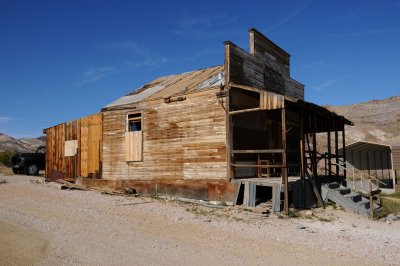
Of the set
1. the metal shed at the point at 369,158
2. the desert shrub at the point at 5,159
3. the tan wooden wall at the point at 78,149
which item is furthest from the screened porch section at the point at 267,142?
the desert shrub at the point at 5,159

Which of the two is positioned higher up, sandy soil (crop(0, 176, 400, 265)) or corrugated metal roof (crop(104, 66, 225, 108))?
corrugated metal roof (crop(104, 66, 225, 108))

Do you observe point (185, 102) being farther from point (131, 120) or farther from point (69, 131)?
point (69, 131)

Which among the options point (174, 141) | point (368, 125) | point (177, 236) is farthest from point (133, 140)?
point (368, 125)

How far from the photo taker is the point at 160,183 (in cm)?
1617

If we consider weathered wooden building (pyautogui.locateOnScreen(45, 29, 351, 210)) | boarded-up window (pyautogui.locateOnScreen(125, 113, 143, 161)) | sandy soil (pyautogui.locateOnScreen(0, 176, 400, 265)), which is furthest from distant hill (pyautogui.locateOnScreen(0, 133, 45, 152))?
sandy soil (pyautogui.locateOnScreen(0, 176, 400, 265))

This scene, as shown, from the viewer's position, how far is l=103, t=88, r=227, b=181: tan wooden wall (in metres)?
14.6

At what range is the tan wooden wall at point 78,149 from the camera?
18827 mm

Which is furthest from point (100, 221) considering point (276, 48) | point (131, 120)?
point (276, 48)

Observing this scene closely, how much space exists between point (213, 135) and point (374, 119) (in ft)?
185

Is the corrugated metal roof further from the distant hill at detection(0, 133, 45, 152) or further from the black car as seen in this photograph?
the distant hill at detection(0, 133, 45, 152)

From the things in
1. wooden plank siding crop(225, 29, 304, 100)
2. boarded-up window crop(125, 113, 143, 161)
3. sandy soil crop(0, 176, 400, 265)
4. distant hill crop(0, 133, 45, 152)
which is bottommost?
sandy soil crop(0, 176, 400, 265)

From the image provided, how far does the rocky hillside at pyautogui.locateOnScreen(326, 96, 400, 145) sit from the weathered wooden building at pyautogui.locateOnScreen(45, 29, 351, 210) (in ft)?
124

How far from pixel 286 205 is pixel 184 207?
11.7 feet

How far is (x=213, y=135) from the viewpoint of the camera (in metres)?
14.6
